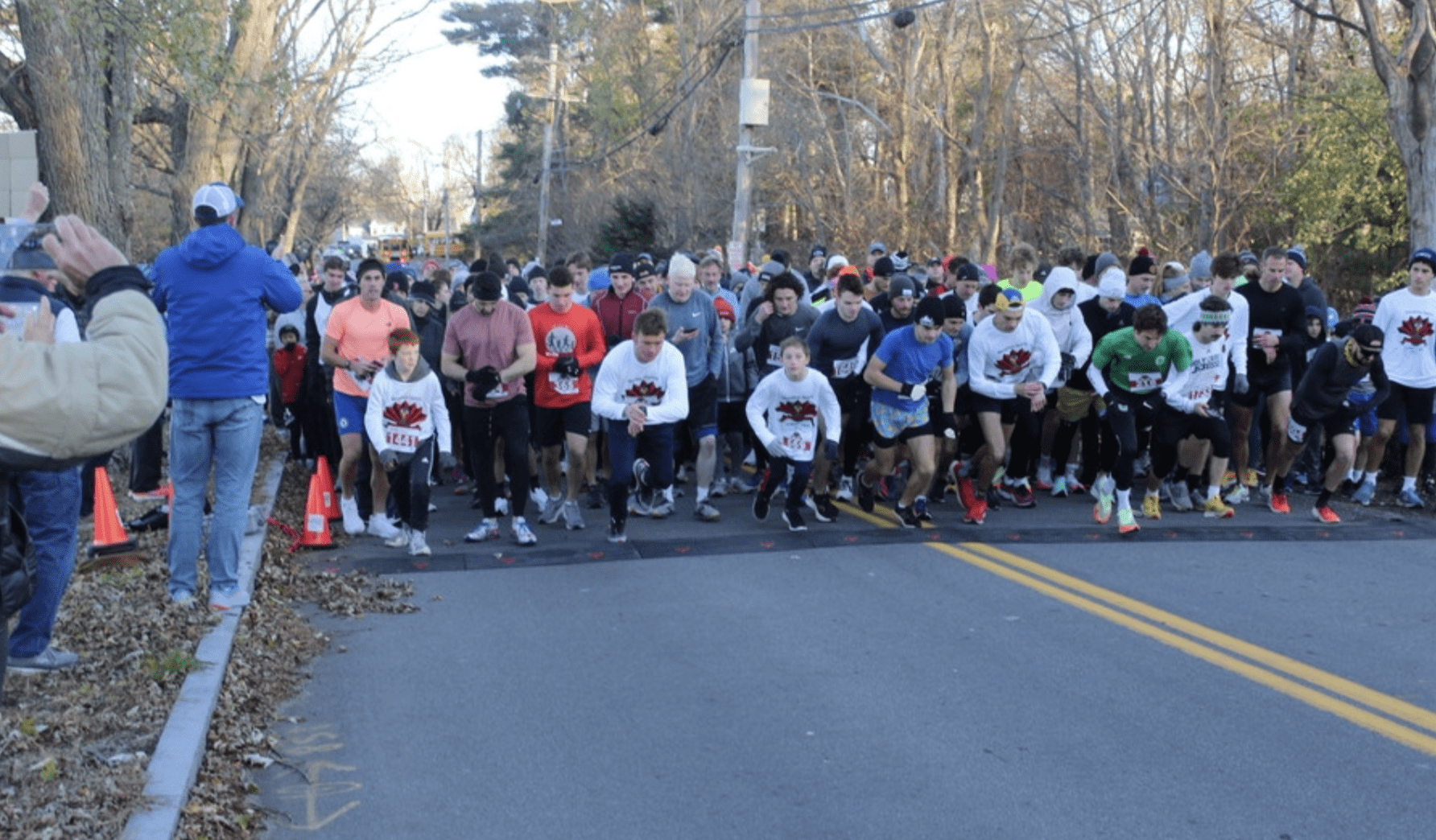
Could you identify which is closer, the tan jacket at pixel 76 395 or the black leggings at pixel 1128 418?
the tan jacket at pixel 76 395

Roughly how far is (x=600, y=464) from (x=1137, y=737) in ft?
26.6

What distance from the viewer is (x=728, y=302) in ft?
46.9

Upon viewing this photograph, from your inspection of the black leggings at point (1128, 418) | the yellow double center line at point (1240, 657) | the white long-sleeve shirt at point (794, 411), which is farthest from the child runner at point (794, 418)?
the black leggings at point (1128, 418)

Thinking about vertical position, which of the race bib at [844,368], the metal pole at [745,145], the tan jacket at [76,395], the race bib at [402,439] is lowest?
the race bib at [402,439]

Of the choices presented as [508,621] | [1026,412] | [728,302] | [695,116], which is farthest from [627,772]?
[695,116]

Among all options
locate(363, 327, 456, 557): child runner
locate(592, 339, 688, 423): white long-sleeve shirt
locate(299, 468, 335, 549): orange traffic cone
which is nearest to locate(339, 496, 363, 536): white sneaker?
locate(299, 468, 335, 549): orange traffic cone

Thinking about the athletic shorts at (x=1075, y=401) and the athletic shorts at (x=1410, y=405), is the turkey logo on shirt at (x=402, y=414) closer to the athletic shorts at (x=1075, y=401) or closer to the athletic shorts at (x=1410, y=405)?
the athletic shorts at (x=1075, y=401)

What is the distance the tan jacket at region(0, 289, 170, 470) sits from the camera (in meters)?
3.22

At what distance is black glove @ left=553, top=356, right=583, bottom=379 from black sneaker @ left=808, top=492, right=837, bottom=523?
2.14 meters

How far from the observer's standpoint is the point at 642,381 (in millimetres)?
11031

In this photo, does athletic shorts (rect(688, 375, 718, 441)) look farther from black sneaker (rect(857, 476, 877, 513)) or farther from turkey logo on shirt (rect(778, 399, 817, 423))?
black sneaker (rect(857, 476, 877, 513))

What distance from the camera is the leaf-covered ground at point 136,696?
5.03 m

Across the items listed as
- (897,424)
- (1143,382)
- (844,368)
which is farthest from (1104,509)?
(844,368)

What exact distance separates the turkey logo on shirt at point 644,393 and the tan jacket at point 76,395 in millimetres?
7603
